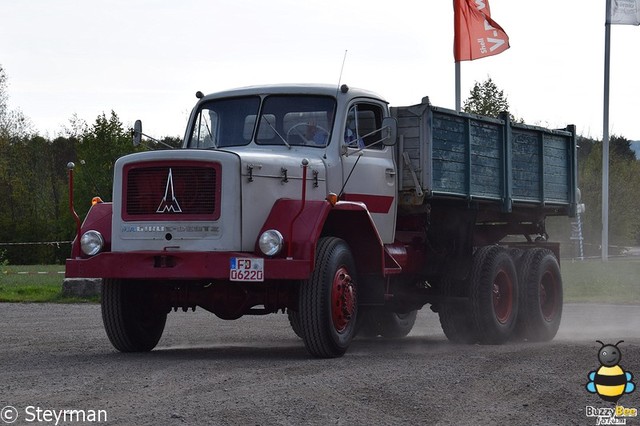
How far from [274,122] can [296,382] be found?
4.05 metres

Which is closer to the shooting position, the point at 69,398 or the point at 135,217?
the point at 69,398

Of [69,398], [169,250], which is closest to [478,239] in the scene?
[169,250]

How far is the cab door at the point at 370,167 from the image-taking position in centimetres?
1244

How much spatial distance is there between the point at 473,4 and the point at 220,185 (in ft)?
52.0

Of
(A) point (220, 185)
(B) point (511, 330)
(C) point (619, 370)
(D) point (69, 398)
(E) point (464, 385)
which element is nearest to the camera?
(D) point (69, 398)

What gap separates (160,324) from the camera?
12.6 metres

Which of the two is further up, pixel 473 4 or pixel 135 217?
pixel 473 4

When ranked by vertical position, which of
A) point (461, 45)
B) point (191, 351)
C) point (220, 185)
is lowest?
point (191, 351)

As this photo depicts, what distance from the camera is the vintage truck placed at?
11023 millimetres

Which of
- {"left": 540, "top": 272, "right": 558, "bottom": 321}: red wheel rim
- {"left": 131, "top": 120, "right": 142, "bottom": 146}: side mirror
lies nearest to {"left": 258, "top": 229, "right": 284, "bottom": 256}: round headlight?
{"left": 131, "top": 120, "right": 142, "bottom": 146}: side mirror

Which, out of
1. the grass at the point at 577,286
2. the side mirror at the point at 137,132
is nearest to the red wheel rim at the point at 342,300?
the side mirror at the point at 137,132

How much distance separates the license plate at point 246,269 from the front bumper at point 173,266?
0.12 ft

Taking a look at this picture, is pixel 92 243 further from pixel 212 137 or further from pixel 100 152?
pixel 100 152

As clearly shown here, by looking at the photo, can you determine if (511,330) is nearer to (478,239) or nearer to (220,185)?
(478,239)
